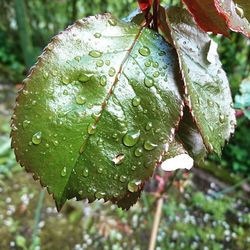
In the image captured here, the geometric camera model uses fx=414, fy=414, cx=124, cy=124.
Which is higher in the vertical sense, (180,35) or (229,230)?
(180,35)

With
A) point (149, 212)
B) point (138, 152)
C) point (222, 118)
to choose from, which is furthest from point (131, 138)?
point (149, 212)

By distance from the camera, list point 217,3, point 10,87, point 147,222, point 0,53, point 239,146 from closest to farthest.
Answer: point 217,3
point 147,222
point 239,146
point 10,87
point 0,53

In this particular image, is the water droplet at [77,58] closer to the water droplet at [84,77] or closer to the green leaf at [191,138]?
the water droplet at [84,77]

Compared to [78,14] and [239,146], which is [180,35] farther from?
[78,14]

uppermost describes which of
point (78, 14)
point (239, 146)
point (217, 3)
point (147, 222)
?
point (217, 3)

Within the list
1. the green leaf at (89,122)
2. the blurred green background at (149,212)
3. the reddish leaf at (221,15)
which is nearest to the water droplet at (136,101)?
the green leaf at (89,122)

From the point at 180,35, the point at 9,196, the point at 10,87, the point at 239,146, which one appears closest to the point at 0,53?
the point at 10,87
